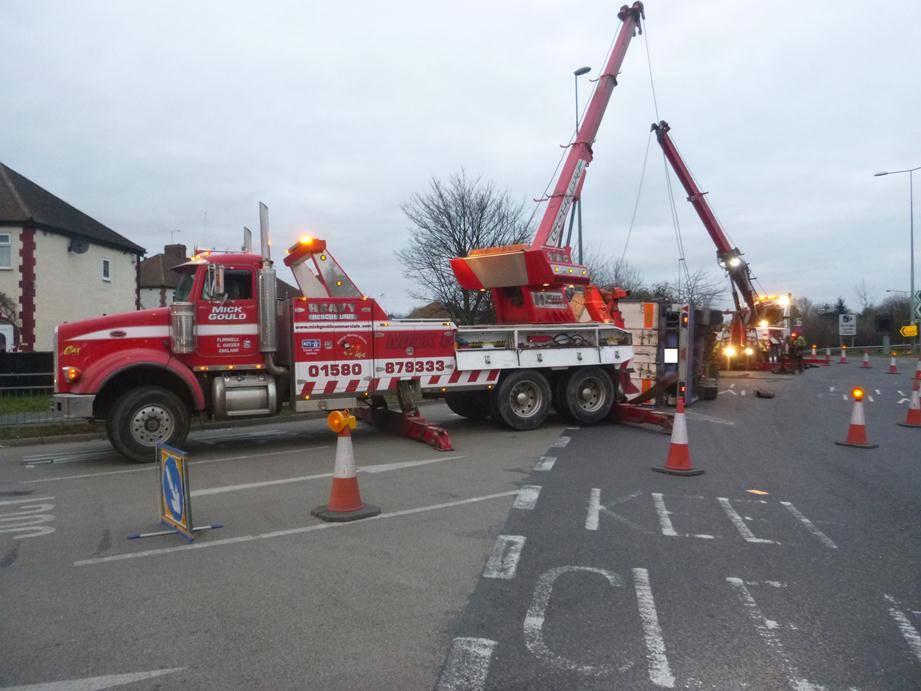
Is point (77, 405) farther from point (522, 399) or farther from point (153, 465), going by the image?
point (522, 399)

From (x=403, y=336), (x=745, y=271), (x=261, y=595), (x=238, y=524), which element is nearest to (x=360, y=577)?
(x=261, y=595)

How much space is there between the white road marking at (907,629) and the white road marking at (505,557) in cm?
228

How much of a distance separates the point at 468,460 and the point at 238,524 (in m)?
3.66

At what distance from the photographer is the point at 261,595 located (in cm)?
451

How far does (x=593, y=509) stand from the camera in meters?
6.53

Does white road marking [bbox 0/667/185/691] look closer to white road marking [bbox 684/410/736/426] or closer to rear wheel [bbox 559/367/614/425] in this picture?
rear wheel [bbox 559/367/614/425]

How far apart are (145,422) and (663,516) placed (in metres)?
6.64

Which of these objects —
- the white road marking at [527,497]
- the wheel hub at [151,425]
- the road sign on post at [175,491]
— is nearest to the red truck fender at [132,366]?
the wheel hub at [151,425]

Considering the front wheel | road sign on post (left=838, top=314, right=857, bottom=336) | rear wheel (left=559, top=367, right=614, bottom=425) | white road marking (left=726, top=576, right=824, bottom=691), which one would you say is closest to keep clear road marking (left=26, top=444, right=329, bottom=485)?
the front wheel

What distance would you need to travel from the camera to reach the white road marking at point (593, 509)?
5980 millimetres

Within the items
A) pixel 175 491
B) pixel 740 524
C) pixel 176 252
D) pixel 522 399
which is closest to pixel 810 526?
pixel 740 524

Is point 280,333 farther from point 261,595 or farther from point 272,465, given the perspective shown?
point 261,595

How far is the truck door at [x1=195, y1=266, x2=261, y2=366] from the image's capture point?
9.77 meters

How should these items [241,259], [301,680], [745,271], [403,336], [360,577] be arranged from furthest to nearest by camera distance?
[745,271] → [403,336] → [241,259] → [360,577] → [301,680]
